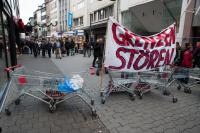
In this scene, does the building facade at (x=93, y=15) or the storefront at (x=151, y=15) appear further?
the building facade at (x=93, y=15)

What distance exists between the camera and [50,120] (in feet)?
12.7

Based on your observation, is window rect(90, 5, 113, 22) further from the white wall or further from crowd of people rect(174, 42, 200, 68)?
crowd of people rect(174, 42, 200, 68)

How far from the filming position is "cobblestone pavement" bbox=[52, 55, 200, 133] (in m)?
3.64

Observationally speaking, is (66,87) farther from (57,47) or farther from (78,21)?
(78,21)

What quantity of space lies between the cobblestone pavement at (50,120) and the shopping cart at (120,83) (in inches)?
42.7

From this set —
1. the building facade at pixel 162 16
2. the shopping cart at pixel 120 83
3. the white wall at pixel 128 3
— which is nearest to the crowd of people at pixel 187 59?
the shopping cart at pixel 120 83

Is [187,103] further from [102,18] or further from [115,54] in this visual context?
[102,18]

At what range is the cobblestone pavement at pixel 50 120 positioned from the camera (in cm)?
351

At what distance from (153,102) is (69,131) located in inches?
109

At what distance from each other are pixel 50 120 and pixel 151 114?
96.0 inches

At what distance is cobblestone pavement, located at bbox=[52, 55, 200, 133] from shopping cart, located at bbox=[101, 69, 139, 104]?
220 millimetres

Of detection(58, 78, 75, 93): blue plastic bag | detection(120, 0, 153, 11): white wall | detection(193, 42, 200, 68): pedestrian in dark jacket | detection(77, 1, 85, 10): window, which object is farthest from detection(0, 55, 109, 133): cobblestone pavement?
detection(77, 1, 85, 10): window

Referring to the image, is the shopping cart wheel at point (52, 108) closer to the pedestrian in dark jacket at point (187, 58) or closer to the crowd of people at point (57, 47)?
the pedestrian in dark jacket at point (187, 58)

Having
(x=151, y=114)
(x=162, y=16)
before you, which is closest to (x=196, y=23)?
(x=162, y=16)
